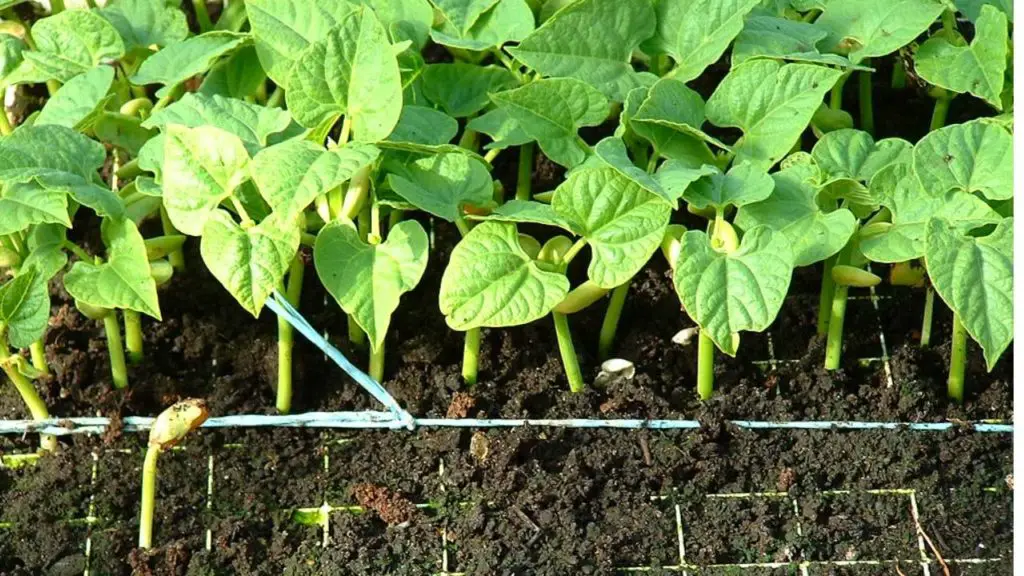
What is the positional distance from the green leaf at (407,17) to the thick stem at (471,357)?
0.37m

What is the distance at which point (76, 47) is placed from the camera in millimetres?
1661

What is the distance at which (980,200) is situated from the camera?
1448 mm

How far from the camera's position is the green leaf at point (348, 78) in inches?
56.3

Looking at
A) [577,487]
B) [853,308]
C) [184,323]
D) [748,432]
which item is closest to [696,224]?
A: [853,308]

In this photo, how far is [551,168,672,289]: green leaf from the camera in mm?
1402

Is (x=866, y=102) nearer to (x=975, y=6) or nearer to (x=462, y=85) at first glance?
(x=975, y=6)

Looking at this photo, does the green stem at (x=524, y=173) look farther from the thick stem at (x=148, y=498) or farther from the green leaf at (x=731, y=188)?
the thick stem at (x=148, y=498)

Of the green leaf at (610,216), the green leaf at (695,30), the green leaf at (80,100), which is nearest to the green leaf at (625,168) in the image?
the green leaf at (610,216)

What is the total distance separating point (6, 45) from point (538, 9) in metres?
0.67

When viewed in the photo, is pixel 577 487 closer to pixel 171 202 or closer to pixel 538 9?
pixel 171 202

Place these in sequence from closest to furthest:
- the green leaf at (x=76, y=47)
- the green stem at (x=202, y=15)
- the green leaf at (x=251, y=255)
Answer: the green leaf at (x=251, y=255)
the green leaf at (x=76, y=47)
the green stem at (x=202, y=15)

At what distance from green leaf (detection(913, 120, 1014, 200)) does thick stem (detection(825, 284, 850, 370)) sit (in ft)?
0.56

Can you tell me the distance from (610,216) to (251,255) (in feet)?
1.22

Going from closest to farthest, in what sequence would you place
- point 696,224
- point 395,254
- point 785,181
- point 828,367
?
1. point 395,254
2. point 785,181
3. point 828,367
4. point 696,224
